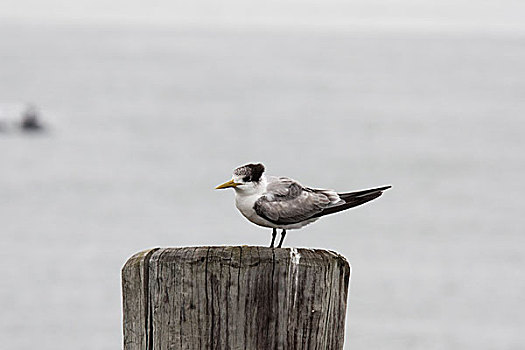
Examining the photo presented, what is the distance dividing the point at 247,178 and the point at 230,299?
911mm

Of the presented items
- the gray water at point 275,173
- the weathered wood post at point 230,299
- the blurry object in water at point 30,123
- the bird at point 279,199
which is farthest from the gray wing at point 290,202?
the blurry object in water at point 30,123

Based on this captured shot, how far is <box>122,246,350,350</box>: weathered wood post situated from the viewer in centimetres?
261

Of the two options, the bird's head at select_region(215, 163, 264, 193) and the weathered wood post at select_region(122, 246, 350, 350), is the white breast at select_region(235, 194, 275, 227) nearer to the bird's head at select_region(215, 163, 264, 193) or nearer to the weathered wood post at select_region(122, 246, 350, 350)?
the bird's head at select_region(215, 163, 264, 193)

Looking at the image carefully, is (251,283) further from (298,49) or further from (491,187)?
(298,49)

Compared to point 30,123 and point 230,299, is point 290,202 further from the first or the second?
point 30,123

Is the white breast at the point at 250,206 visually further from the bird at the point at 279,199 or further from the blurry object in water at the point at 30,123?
the blurry object in water at the point at 30,123

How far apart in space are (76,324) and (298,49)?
528 ft

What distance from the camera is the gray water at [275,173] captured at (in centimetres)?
1881

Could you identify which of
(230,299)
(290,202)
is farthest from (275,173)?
(230,299)

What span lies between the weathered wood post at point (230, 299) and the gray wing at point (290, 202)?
79 centimetres

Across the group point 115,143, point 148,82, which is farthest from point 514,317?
point 148,82

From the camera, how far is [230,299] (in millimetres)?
2604

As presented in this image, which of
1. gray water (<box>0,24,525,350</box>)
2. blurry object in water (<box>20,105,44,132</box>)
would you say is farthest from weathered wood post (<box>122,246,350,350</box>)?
blurry object in water (<box>20,105,44,132</box>)

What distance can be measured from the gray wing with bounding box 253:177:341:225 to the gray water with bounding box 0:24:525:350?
1367 centimetres
